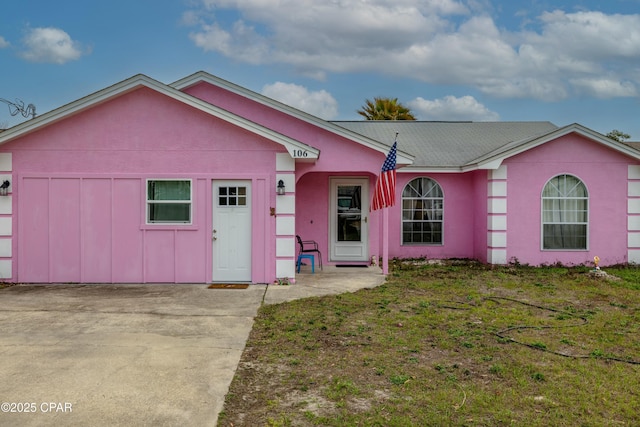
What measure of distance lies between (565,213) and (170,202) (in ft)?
33.1

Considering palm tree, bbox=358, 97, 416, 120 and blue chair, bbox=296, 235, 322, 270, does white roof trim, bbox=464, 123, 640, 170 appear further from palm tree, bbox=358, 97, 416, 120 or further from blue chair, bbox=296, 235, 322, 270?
palm tree, bbox=358, 97, 416, 120

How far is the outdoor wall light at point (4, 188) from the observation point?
9.66 metres

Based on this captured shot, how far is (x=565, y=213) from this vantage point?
12828 millimetres

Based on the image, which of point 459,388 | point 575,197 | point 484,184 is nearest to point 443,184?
point 484,184

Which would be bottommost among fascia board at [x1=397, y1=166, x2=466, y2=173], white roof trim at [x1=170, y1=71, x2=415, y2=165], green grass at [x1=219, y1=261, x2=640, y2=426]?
green grass at [x1=219, y1=261, x2=640, y2=426]

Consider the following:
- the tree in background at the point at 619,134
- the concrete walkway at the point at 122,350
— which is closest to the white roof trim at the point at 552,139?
the concrete walkway at the point at 122,350

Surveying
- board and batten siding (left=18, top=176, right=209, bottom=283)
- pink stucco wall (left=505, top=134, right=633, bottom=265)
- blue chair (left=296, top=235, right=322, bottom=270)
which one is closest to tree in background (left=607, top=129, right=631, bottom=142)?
pink stucco wall (left=505, top=134, right=633, bottom=265)

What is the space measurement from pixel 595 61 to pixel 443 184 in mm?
13114

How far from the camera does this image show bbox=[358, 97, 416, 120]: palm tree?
2542 centimetres

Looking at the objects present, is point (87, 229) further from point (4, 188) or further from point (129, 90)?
point (129, 90)

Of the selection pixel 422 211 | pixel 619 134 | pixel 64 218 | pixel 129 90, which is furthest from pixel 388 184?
pixel 619 134

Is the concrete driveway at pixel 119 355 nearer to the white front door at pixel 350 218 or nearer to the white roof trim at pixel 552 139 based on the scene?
the white front door at pixel 350 218

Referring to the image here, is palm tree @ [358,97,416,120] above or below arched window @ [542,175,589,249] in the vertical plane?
above

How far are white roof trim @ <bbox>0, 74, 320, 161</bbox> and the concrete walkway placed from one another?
293cm
